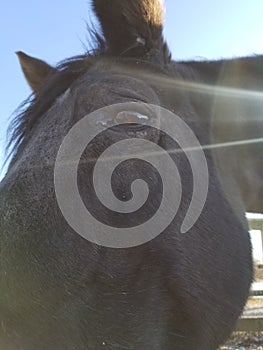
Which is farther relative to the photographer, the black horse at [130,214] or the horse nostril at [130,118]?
the horse nostril at [130,118]

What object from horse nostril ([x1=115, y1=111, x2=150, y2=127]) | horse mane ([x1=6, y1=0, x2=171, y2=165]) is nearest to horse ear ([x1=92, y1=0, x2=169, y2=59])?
horse mane ([x1=6, y1=0, x2=171, y2=165])

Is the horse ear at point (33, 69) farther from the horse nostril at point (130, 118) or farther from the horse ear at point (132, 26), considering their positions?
the horse nostril at point (130, 118)

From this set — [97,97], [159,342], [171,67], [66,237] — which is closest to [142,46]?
[171,67]

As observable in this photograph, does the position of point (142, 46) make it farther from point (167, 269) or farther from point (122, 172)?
point (167, 269)

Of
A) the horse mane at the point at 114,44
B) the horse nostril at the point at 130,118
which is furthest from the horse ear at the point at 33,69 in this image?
the horse nostril at the point at 130,118

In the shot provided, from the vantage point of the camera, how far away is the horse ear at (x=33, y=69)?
2303 mm

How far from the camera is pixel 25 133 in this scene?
70.8 inches

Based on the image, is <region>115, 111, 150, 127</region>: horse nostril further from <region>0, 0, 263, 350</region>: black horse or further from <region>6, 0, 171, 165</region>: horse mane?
<region>6, 0, 171, 165</region>: horse mane

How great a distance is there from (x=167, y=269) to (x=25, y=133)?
2.27 feet

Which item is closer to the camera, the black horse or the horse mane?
the black horse

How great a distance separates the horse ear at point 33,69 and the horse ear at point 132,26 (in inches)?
16.4

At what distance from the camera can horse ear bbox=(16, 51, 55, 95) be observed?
2303 mm

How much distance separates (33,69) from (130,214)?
3.36 feet

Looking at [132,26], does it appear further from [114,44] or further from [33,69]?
[33,69]
